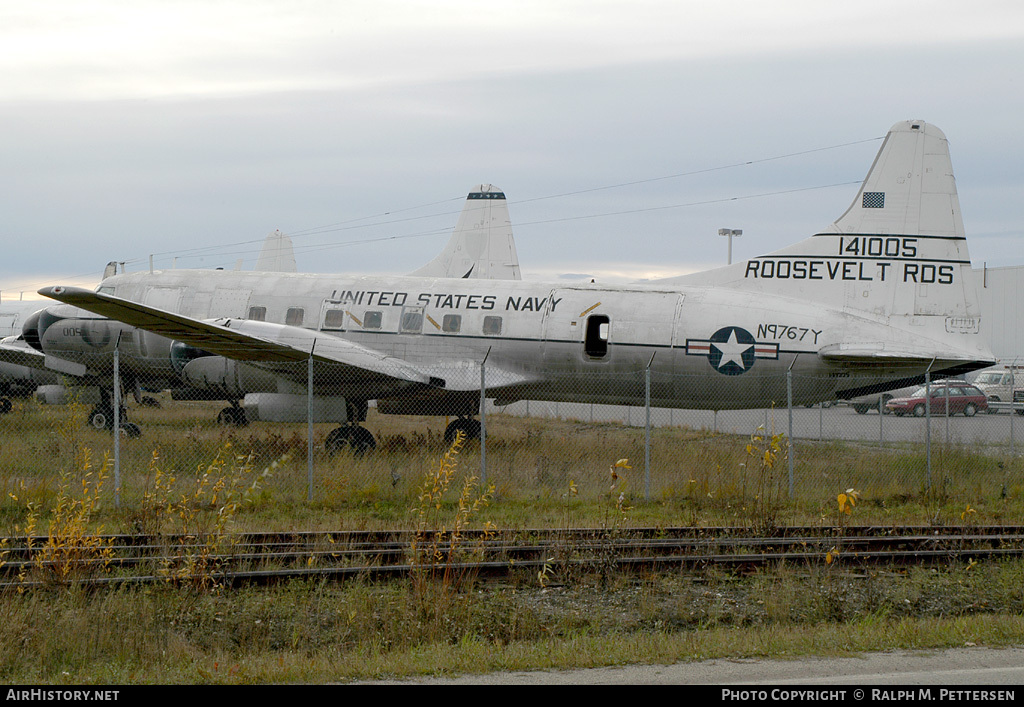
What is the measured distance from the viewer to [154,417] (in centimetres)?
3033

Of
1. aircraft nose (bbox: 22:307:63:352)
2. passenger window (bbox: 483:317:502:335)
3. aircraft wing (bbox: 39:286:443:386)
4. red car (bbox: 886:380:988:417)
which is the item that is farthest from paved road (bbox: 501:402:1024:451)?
aircraft nose (bbox: 22:307:63:352)

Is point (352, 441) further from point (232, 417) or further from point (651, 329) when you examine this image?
point (232, 417)

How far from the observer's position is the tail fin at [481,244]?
38156 millimetres

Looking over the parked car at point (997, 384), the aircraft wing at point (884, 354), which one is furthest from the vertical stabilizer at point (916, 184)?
the parked car at point (997, 384)

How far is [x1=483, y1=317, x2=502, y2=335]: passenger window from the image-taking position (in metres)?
20.1

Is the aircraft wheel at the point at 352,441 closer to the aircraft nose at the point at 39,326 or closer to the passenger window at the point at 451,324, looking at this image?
the passenger window at the point at 451,324

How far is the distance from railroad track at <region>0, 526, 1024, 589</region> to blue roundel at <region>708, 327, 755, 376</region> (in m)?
5.84

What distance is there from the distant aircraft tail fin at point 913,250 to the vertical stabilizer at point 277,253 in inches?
1549

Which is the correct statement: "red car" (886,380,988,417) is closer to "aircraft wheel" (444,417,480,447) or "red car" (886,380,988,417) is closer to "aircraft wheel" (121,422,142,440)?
"aircraft wheel" (444,417,480,447)

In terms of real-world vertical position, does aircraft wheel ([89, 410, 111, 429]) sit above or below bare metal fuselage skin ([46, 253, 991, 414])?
below

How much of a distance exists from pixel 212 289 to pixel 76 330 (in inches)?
121

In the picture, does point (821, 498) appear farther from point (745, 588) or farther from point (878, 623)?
point (878, 623)

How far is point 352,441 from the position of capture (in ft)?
64.4
